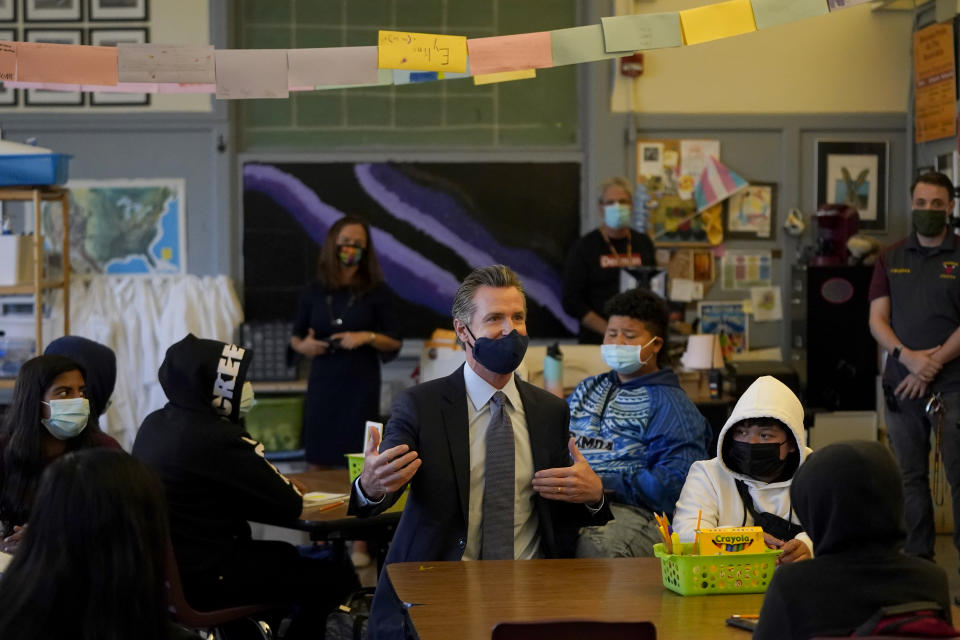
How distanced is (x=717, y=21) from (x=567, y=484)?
171cm

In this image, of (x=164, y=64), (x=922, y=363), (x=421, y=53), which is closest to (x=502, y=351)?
(x=421, y=53)

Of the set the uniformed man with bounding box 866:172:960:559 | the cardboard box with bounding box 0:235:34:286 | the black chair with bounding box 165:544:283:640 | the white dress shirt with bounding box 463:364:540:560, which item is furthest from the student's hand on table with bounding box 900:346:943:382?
the cardboard box with bounding box 0:235:34:286

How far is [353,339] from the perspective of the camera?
18.4 ft

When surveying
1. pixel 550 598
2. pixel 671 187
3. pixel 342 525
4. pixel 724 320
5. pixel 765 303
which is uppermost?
pixel 671 187

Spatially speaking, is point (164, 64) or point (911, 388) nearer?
point (164, 64)

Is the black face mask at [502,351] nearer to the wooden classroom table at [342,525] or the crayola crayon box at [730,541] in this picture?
the crayola crayon box at [730,541]

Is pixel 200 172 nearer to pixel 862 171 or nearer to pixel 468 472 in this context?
pixel 862 171

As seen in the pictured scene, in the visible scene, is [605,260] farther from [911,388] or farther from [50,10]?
[50,10]

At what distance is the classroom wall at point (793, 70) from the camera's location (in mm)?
7367

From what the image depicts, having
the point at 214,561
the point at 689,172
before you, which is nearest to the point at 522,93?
the point at 689,172

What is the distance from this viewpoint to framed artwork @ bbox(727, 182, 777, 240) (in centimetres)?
744

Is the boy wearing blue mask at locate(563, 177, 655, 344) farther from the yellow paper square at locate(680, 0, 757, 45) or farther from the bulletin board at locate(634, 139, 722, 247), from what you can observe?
the yellow paper square at locate(680, 0, 757, 45)

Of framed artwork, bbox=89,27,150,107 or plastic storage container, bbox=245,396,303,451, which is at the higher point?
framed artwork, bbox=89,27,150,107

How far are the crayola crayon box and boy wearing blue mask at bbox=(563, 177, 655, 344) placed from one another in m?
3.66
